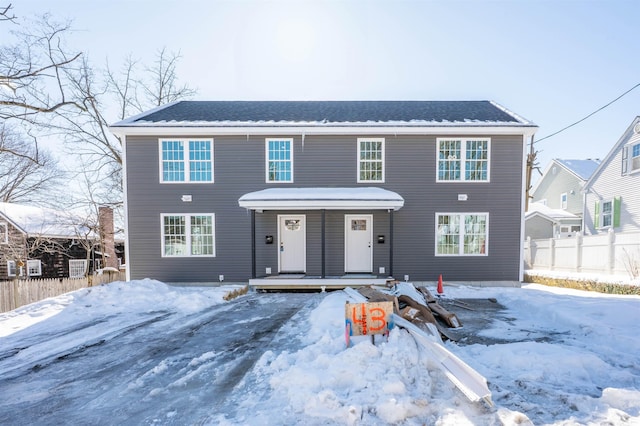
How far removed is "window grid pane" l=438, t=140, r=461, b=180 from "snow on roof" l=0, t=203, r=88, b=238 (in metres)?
19.9

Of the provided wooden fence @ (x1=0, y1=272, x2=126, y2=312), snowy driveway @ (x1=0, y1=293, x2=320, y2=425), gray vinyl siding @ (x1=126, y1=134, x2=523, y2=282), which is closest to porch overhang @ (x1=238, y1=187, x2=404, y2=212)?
gray vinyl siding @ (x1=126, y1=134, x2=523, y2=282)

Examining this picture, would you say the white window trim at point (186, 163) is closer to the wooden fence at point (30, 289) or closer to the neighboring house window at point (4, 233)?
the wooden fence at point (30, 289)

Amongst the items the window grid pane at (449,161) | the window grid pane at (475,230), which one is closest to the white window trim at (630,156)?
the window grid pane at (475,230)

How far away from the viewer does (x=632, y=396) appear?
9.18ft

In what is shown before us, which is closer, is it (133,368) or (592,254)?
(133,368)

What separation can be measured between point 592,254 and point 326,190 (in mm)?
11368

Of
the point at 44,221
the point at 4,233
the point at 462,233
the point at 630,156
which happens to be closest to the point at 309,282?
the point at 462,233

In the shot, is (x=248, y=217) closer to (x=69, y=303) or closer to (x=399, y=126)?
(x=69, y=303)

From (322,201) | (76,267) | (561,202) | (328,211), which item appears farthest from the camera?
(561,202)

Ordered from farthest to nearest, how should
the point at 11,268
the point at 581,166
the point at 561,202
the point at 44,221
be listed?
the point at 561,202 → the point at 581,166 → the point at 44,221 → the point at 11,268

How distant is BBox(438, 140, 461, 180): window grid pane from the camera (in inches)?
395

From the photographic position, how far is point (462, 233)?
999 cm

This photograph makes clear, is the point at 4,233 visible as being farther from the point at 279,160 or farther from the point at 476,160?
the point at 476,160

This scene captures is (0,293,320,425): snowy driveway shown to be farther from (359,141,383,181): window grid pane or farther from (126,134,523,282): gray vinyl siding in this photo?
(359,141,383,181): window grid pane
